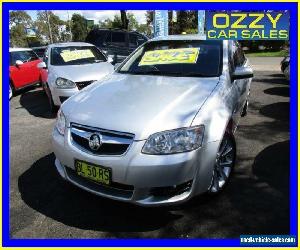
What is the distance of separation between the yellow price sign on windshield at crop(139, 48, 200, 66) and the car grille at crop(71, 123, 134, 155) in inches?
65.9

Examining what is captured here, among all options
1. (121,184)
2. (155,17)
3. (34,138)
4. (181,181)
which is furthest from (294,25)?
(155,17)

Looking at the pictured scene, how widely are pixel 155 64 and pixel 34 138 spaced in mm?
2621

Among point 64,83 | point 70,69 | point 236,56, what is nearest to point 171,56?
point 236,56

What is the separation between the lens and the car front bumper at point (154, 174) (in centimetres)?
282

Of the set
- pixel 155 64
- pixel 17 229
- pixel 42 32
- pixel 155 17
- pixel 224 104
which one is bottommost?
pixel 17 229

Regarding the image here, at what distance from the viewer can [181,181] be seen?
9.52 feet

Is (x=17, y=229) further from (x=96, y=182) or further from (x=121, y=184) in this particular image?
(x=121, y=184)

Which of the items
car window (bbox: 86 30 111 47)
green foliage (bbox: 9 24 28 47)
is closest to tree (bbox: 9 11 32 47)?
green foliage (bbox: 9 24 28 47)

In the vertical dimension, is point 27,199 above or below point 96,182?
below

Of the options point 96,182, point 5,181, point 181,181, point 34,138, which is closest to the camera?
point 181,181

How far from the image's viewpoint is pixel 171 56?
14.5ft

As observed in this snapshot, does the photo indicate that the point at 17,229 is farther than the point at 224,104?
No

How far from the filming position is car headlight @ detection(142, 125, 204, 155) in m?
2.87

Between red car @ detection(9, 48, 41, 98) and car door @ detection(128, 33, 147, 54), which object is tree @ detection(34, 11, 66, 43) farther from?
red car @ detection(9, 48, 41, 98)
